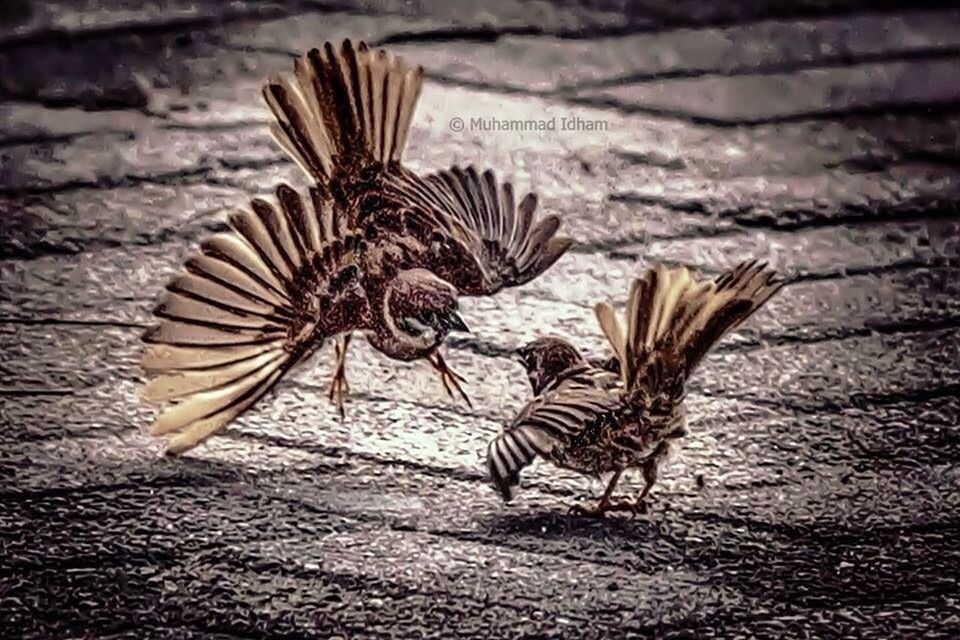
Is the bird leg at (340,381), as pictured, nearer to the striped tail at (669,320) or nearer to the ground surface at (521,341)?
the ground surface at (521,341)

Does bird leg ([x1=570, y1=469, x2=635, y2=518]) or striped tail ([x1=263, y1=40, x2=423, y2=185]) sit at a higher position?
striped tail ([x1=263, y1=40, x2=423, y2=185])

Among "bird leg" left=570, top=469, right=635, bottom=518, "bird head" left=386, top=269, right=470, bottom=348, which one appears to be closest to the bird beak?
"bird head" left=386, top=269, right=470, bottom=348

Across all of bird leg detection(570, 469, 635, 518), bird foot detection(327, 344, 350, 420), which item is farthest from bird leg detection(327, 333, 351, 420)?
bird leg detection(570, 469, 635, 518)

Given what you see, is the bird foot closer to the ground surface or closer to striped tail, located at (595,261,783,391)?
the ground surface

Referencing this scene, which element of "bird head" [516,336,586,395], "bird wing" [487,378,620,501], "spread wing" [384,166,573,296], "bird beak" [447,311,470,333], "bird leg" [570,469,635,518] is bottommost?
"bird leg" [570,469,635,518]

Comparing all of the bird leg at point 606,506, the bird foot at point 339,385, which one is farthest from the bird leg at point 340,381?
the bird leg at point 606,506
